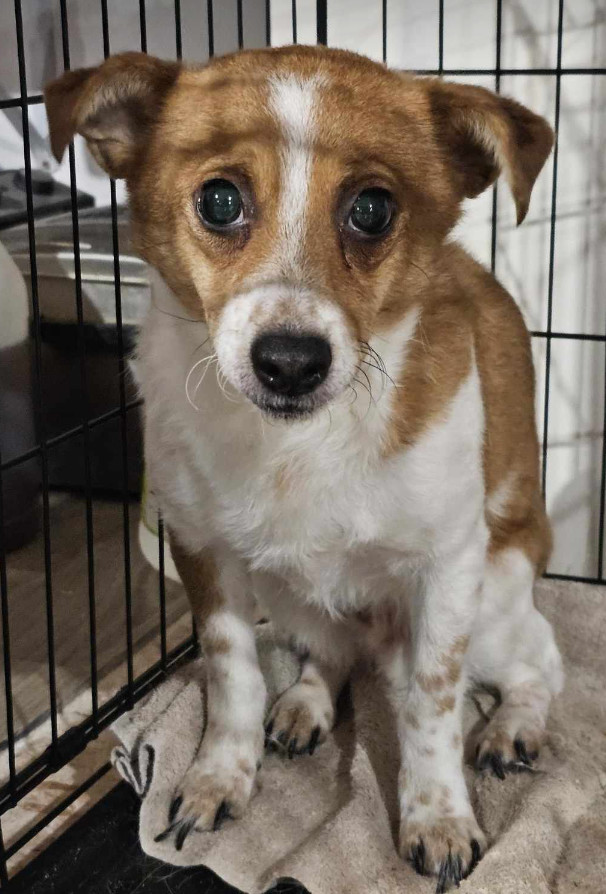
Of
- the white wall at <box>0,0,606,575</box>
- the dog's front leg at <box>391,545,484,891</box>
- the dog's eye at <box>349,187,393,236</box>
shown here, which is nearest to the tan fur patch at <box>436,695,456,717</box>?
the dog's front leg at <box>391,545,484,891</box>

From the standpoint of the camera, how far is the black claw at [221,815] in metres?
1.50

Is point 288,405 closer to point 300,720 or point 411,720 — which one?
point 411,720

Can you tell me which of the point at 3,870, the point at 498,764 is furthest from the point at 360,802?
the point at 3,870

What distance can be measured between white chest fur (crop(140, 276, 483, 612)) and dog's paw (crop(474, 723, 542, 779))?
1.11ft

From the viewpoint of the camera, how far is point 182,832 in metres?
1.48

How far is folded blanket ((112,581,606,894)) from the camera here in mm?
1372

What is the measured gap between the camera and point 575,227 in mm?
2289

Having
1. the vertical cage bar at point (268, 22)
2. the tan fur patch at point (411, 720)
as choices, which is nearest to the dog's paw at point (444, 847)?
the tan fur patch at point (411, 720)

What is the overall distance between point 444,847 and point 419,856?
4cm

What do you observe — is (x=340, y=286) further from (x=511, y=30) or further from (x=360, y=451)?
(x=511, y=30)

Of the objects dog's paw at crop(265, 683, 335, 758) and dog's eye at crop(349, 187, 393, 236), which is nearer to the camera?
dog's eye at crop(349, 187, 393, 236)

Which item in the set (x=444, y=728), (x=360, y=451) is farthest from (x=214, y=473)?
(x=444, y=728)

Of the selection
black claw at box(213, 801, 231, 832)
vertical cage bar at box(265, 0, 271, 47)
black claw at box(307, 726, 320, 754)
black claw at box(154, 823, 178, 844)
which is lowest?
black claw at box(154, 823, 178, 844)

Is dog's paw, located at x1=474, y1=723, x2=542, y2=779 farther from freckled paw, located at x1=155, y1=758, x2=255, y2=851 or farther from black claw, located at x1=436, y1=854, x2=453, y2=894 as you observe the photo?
freckled paw, located at x1=155, y1=758, x2=255, y2=851
